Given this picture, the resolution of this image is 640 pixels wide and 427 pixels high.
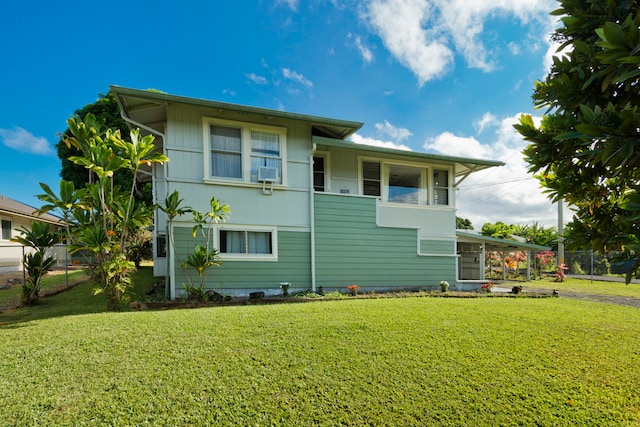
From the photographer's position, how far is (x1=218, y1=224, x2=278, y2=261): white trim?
25.3 feet

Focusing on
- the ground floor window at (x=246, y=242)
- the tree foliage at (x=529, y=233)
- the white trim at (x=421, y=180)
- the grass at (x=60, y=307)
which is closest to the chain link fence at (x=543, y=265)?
the tree foliage at (x=529, y=233)

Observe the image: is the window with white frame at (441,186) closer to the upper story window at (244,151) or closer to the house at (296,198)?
the house at (296,198)

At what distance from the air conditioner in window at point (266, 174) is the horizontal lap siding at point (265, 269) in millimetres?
1587

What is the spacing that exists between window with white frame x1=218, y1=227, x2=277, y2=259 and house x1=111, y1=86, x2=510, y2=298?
1.1 inches

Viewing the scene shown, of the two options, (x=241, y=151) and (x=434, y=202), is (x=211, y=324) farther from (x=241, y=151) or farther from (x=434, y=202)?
(x=434, y=202)

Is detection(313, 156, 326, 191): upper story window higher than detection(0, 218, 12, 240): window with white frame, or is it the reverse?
detection(313, 156, 326, 191): upper story window

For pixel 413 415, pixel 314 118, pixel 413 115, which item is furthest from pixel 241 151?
pixel 413 115

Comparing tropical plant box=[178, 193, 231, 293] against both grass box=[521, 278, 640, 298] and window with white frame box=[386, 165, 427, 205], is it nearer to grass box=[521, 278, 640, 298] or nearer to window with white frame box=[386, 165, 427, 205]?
window with white frame box=[386, 165, 427, 205]

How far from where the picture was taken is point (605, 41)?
1.69 metres

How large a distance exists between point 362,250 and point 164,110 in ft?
23.2

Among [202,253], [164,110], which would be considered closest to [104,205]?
[202,253]

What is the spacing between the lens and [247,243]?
8023mm

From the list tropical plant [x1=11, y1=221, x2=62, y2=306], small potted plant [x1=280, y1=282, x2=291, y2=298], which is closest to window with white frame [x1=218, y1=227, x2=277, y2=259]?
small potted plant [x1=280, y1=282, x2=291, y2=298]

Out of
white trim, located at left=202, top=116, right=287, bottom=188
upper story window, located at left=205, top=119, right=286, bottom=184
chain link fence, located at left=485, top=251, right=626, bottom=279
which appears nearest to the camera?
white trim, located at left=202, top=116, right=287, bottom=188
